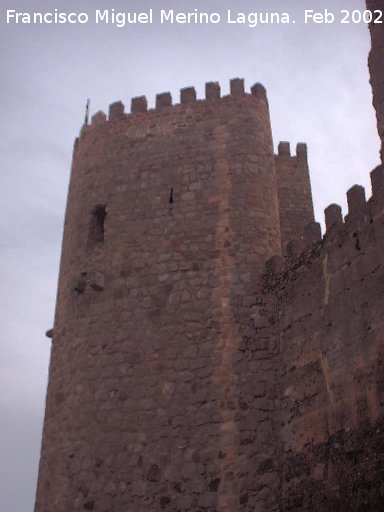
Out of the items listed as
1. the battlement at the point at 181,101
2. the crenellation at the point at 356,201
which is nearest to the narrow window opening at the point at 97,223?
the battlement at the point at 181,101

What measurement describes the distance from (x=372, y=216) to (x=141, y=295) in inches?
148

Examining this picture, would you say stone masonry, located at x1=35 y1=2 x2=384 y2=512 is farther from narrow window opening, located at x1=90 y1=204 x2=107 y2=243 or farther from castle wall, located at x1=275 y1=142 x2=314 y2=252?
castle wall, located at x1=275 y1=142 x2=314 y2=252

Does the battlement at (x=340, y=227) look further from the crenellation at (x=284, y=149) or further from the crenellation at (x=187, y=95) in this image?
the crenellation at (x=284, y=149)

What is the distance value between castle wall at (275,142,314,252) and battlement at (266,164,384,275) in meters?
2.03

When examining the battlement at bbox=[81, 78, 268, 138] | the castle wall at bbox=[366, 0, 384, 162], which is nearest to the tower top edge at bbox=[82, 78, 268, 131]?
the battlement at bbox=[81, 78, 268, 138]

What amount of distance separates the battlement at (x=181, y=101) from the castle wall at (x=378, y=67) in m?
1.88

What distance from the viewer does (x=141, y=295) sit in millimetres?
10656

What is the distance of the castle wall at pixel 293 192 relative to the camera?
504 inches

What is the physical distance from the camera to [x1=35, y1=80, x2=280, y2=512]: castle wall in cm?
930

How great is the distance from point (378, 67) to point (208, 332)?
5547 millimetres

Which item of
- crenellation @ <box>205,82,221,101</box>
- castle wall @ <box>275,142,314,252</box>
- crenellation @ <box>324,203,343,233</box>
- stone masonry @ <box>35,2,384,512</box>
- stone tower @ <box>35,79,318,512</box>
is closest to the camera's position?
stone masonry @ <box>35,2,384,512</box>

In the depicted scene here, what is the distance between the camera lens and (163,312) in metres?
10.4

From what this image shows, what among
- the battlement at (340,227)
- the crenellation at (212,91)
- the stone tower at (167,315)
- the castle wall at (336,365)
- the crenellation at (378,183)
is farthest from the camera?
the crenellation at (212,91)

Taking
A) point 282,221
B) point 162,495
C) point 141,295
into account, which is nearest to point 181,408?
point 162,495
